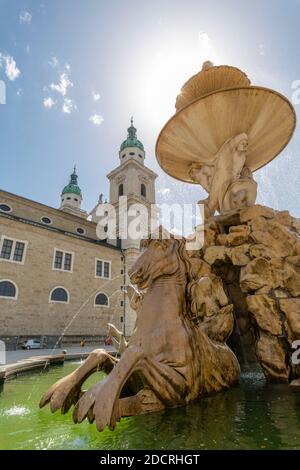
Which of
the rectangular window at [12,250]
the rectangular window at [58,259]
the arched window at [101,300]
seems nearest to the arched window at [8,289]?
the rectangular window at [12,250]

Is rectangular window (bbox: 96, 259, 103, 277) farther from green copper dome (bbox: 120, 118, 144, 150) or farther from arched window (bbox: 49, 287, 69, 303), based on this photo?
green copper dome (bbox: 120, 118, 144, 150)

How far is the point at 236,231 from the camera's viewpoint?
200 inches

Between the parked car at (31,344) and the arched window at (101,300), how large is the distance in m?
6.95

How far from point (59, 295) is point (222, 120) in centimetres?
2141

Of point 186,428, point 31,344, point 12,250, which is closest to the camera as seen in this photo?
point 186,428

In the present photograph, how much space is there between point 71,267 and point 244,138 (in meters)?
21.7

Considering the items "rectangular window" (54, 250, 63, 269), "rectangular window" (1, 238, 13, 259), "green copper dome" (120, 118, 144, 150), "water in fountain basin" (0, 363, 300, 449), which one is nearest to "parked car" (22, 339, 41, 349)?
"rectangular window" (54, 250, 63, 269)

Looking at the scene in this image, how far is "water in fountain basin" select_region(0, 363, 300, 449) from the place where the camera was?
1.98 meters

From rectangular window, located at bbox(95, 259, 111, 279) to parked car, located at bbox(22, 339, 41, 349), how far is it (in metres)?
8.61

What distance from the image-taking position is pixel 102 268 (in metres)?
28.3

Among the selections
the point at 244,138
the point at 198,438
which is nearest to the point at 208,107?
the point at 244,138

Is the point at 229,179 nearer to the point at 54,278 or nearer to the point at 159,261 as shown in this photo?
the point at 159,261

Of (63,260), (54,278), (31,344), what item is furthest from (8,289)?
(63,260)
